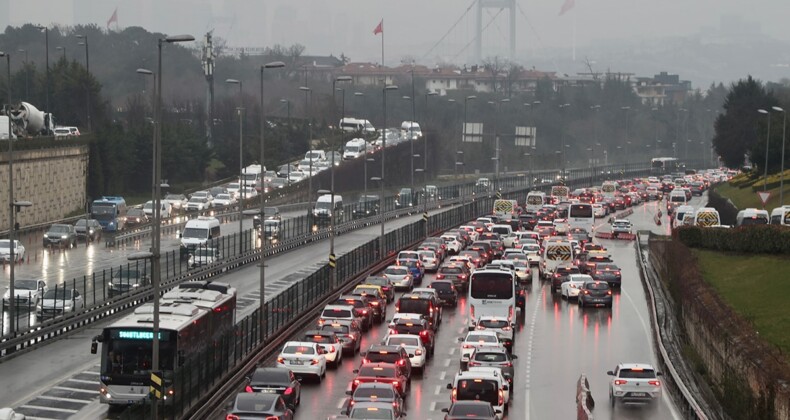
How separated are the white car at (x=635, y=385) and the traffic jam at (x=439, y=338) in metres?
0.03

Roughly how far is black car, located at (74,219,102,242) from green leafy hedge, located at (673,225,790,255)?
33.3 meters

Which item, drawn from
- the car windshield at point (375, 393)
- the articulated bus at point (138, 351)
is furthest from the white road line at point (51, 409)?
the car windshield at point (375, 393)

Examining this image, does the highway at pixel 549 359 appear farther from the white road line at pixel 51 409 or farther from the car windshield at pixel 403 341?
the white road line at pixel 51 409

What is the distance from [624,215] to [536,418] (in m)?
90.4

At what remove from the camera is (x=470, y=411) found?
3350 centimetres

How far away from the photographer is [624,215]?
127438 millimetres

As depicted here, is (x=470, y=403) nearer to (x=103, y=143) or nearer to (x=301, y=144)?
(x=103, y=143)

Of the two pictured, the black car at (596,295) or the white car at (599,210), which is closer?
the black car at (596,295)

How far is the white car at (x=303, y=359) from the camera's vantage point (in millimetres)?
42906

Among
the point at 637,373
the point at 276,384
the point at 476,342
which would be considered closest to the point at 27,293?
the point at 476,342

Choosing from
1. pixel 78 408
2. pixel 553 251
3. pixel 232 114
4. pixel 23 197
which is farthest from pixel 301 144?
pixel 78 408

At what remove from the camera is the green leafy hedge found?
63969 mm

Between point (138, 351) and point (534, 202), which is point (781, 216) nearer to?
point (534, 202)

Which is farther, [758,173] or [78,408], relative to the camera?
[758,173]
